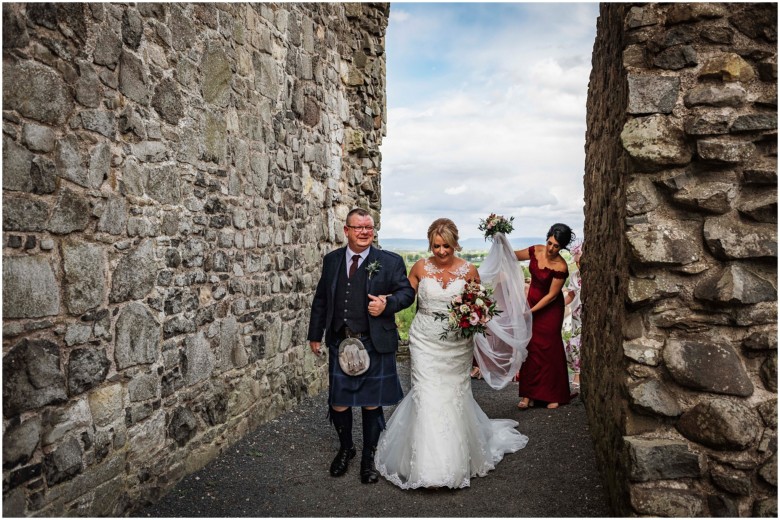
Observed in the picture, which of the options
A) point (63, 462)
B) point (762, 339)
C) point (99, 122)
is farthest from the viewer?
point (99, 122)

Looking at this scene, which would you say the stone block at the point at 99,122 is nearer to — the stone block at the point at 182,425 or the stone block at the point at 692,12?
the stone block at the point at 182,425

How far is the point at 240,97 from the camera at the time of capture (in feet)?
18.8

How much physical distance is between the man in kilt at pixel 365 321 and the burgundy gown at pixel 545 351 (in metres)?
2.40

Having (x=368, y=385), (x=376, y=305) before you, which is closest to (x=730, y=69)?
(x=376, y=305)

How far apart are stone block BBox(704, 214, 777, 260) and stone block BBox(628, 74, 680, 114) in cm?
66

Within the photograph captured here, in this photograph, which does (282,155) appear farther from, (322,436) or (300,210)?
(322,436)

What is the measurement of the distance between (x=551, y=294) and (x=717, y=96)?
156 inches

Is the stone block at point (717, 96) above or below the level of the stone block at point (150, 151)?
above

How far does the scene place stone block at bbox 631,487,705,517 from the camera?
3.28m

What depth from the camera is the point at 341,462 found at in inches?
199

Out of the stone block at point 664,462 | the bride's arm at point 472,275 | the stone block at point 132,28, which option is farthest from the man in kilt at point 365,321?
the stone block at point 664,462

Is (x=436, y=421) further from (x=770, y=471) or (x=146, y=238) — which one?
(x=146, y=238)

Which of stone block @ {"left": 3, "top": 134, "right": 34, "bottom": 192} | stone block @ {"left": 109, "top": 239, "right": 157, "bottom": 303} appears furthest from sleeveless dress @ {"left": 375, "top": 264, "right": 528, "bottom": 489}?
stone block @ {"left": 3, "top": 134, "right": 34, "bottom": 192}

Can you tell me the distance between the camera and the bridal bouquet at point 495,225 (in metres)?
6.49
